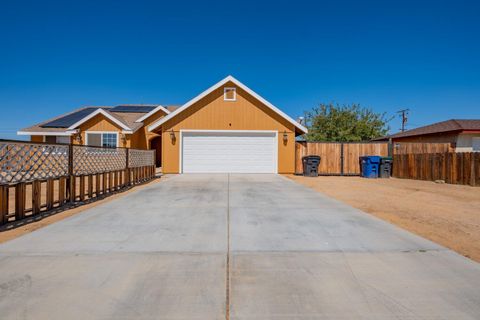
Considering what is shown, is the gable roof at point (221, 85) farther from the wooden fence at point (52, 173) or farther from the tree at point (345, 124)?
the tree at point (345, 124)

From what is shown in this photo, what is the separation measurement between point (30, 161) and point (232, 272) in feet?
16.1

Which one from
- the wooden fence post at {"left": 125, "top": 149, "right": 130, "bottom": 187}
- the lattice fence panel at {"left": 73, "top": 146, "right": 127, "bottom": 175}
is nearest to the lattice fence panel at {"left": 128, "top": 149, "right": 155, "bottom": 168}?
the wooden fence post at {"left": 125, "top": 149, "right": 130, "bottom": 187}

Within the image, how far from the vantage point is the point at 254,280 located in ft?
8.67

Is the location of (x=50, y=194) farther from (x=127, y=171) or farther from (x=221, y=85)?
(x=221, y=85)

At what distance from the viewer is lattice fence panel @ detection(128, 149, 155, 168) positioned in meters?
10.1

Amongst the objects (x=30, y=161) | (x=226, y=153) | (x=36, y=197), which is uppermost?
(x=226, y=153)

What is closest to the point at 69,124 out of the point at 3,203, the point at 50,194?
the point at 50,194

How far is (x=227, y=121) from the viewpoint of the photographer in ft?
47.0

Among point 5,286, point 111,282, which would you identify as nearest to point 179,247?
point 111,282

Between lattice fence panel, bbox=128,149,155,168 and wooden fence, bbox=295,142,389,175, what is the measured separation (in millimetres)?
7822

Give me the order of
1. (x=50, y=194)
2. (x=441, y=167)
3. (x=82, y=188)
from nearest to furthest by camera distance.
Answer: (x=50, y=194) < (x=82, y=188) < (x=441, y=167)

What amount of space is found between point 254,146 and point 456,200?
904cm

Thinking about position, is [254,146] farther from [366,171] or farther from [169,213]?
[169,213]

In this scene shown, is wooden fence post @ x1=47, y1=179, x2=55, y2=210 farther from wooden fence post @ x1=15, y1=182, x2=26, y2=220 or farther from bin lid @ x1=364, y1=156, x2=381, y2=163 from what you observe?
bin lid @ x1=364, y1=156, x2=381, y2=163
